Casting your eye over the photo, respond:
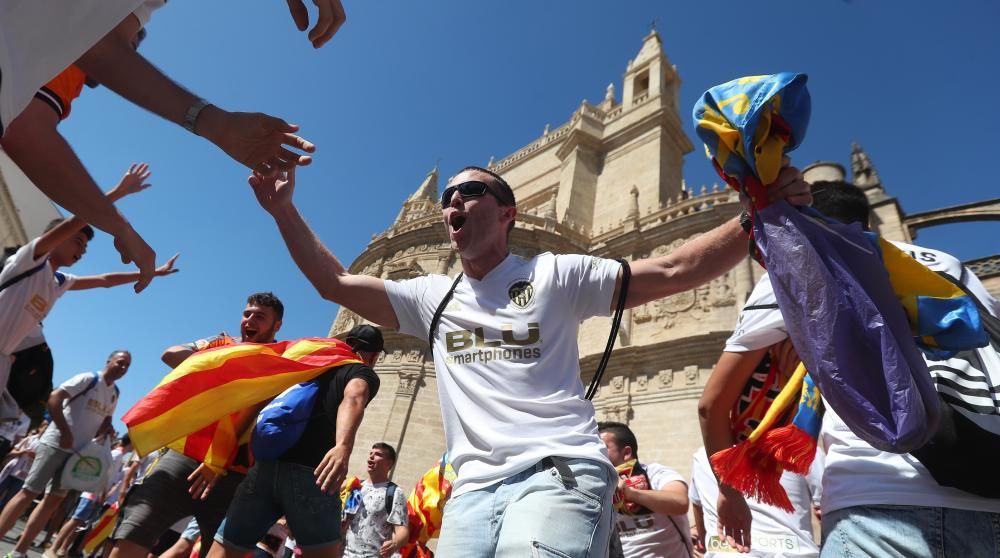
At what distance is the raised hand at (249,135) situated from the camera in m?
1.40

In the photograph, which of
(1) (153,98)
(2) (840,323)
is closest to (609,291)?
(2) (840,323)

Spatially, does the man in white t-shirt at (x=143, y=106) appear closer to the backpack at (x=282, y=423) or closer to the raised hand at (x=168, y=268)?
the backpack at (x=282, y=423)

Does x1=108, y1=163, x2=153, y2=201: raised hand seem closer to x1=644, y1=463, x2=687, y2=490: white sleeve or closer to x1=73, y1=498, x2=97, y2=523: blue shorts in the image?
x1=644, y1=463, x2=687, y2=490: white sleeve

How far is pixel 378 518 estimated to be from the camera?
5375 mm

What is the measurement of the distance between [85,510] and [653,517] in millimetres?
9054

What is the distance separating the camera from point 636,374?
13.8 m

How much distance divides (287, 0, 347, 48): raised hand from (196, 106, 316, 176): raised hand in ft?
1.33

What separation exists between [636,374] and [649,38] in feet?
69.1

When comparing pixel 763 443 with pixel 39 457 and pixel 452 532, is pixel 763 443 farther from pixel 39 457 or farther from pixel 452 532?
pixel 39 457

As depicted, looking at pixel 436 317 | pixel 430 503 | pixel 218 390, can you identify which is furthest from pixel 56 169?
pixel 430 503

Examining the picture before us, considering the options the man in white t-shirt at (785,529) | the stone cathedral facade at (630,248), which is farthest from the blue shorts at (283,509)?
the stone cathedral facade at (630,248)

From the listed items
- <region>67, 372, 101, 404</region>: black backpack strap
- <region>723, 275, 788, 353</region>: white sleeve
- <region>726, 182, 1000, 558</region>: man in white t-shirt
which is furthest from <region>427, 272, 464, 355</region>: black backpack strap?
<region>67, 372, 101, 404</region>: black backpack strap

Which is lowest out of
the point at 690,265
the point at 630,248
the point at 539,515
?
the point at 539,515

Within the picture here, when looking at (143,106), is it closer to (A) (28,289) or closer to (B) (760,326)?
(B) (760,326)
